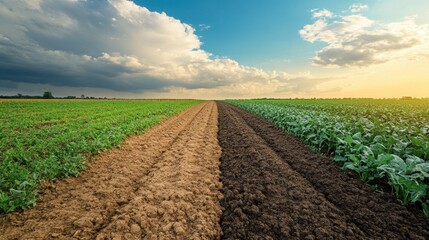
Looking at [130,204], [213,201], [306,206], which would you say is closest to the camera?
[306,206]

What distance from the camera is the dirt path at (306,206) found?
358 cm

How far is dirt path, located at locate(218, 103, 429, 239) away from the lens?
358 centimetres

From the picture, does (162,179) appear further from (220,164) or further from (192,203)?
(220,164)

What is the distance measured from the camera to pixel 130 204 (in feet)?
14.4

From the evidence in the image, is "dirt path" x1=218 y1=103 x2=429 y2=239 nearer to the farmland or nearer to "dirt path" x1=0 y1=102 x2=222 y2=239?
the farmland

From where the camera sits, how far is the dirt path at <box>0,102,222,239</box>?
362cm

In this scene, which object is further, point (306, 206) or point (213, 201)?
point (213, 201)

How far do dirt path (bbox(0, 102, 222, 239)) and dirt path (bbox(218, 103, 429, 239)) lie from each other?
1.58 ft

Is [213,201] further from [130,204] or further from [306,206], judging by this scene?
[306,206]

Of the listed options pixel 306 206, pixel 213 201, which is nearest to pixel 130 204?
pixel 213 201

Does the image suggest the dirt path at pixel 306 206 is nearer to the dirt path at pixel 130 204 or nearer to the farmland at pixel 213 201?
the farmland at pixel 213 201

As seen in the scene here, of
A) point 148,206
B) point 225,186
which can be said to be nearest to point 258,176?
point 225,186

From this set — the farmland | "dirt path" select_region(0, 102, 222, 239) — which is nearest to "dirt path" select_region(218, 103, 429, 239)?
the farmland

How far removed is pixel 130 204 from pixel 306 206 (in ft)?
10.7
